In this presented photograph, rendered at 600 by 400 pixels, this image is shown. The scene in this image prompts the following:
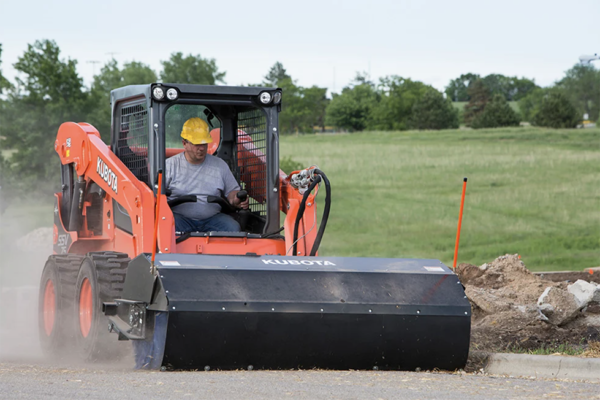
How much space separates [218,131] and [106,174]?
1409 mm

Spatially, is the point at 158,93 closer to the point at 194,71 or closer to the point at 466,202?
the point at 466,202

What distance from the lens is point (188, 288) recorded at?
671 cm

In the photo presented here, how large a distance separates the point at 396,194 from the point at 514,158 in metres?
11.9

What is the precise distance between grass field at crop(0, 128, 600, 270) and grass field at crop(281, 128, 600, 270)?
0.13ft

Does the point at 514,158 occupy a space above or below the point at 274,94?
below

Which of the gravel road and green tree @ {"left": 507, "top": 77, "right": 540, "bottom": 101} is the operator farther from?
green tree @ {"left": 507, "top": 77, "right": 540, "bottom": 101}

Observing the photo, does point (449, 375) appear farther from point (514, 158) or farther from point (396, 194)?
point (514, 158)

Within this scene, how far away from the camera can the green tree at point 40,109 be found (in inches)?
1511

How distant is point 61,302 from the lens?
852 centimetres

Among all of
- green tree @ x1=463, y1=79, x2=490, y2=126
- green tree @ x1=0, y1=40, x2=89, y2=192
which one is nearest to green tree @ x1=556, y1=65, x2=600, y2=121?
green tree @ x1=463, y1=79, x2=490, y2=126

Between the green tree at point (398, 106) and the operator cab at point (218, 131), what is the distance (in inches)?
4037

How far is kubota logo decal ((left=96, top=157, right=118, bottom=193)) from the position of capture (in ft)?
27.6

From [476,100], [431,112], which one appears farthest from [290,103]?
[476,100]

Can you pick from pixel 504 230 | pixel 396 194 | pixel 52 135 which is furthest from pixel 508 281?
pixel 52 135
